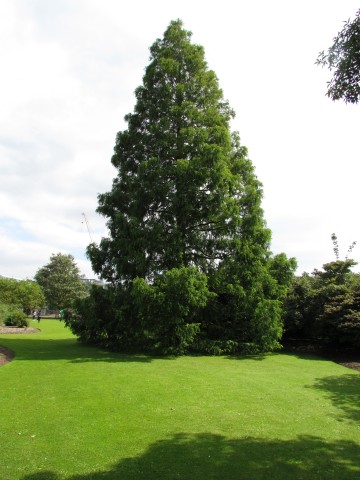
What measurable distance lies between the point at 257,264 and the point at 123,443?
46.2 feet

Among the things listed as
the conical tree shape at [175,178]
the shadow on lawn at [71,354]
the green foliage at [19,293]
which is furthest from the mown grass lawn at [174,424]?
the green foliage at [19,293]

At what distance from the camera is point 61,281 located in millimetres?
71375

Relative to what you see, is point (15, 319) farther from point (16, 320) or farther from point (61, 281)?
point (61, 281)

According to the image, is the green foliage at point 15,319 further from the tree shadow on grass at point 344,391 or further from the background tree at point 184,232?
the tree shadow on grass at point 344,391

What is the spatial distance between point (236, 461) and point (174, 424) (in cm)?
207

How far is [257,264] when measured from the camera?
1953 centimetres

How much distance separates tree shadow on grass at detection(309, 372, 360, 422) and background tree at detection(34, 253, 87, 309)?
53.0 m

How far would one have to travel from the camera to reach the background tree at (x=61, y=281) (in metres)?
68.2

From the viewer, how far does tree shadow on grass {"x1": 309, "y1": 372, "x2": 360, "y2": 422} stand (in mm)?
9078

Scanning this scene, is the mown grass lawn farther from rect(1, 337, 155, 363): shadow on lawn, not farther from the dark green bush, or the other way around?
the dark green bush

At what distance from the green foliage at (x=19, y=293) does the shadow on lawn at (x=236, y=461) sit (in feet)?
142

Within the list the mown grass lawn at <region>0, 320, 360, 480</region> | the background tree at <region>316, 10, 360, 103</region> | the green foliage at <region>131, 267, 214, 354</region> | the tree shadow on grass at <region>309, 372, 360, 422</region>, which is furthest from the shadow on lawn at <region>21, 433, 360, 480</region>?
the green foliage at <region>131, 267, 214, 354</region>

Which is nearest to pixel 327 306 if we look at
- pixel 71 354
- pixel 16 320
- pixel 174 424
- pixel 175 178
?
pixel 175 178

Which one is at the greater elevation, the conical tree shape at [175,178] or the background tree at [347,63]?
the conical tree shape at [175,178]
